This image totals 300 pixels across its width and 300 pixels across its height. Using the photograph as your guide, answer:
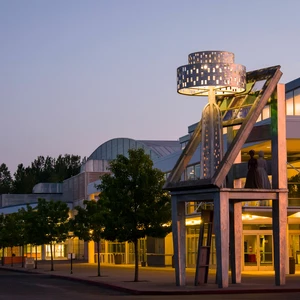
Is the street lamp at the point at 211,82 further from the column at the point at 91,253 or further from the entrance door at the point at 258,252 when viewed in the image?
the column at the point at 91,253

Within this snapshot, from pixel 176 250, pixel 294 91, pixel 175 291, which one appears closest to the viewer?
pixel 175 291

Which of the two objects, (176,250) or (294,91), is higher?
(294,91)

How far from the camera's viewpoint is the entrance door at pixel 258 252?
4938 cm

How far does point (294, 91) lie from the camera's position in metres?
53.4

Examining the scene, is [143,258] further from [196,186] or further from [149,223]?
[196,186]

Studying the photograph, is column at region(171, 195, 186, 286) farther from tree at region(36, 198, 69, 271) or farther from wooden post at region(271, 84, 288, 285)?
tree at region(36, 198, 69, 271)

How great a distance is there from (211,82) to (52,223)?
35.9 meters

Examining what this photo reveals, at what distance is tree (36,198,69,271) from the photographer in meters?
63.2

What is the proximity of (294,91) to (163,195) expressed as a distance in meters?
16.8

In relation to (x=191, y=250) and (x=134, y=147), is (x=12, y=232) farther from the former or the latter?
(x=191, y=250)

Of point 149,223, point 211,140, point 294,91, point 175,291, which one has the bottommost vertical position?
point 175,291

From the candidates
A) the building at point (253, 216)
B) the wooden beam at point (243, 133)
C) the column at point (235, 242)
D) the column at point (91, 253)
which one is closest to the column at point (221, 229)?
the wooden beam at point (243, 133)

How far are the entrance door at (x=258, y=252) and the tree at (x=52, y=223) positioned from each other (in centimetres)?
1769

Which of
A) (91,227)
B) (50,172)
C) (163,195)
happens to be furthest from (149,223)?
(50,172)
